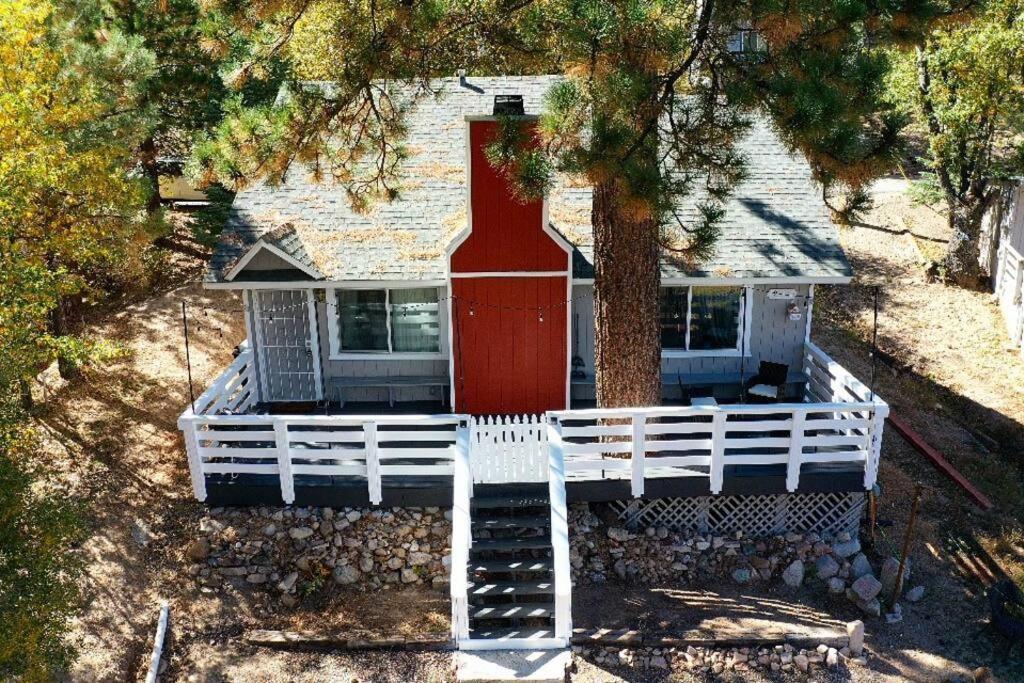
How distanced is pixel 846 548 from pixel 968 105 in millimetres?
10981

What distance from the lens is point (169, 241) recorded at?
21359 millimetres

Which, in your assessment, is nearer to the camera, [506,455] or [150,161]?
[506,455]

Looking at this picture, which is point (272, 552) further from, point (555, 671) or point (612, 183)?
point (612, 183)

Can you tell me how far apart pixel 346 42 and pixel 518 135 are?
95.7 inches

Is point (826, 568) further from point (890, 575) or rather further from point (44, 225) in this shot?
point (44, 225)

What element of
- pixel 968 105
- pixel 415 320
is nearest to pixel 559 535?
pixel 415 320

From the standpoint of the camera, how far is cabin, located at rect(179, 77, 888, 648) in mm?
11164

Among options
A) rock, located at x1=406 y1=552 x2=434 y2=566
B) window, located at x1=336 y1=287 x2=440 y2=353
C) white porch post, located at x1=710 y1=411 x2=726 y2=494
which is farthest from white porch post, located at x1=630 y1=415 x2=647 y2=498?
window, located at x1=336 y1=287 x2=440 y2=353

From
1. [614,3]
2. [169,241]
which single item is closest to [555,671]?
[614,3]

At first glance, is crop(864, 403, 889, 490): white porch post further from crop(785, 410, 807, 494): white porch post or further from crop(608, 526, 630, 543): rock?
crop(608, 526, 630, 543): rock

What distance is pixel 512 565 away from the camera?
10.6 meters

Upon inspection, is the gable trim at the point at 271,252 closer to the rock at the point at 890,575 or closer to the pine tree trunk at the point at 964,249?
the rock at the point at 890,575

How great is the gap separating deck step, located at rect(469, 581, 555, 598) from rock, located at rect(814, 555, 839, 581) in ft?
11.7

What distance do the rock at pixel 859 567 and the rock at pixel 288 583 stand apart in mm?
6925
